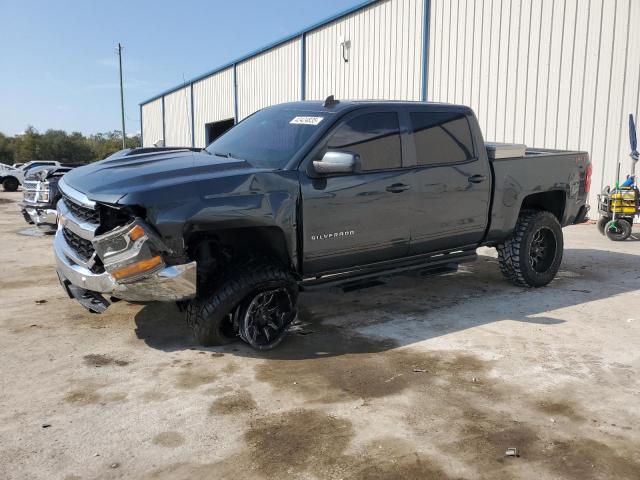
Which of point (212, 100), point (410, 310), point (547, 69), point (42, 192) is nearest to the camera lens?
point (410, 310)

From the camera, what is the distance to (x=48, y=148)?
6925cm

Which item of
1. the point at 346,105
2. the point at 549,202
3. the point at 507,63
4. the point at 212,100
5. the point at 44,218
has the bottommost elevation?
the point at 44,218

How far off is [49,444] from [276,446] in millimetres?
1200

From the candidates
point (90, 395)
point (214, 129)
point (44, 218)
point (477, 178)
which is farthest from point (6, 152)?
point (90, 395)

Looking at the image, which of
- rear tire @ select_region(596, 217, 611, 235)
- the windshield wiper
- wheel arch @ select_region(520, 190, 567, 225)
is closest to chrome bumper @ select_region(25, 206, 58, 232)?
the windshield wiper

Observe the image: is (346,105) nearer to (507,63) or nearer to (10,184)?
(507,63)

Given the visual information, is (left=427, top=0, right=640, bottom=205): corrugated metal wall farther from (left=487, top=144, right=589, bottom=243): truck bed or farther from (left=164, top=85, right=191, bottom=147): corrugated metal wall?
(left=164, top=85, right=191, bottom=147): corrugated metal wall

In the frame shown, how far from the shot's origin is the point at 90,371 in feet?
12.7

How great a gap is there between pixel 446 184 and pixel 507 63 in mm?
8956

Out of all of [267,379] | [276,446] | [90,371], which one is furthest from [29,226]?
[276,446]

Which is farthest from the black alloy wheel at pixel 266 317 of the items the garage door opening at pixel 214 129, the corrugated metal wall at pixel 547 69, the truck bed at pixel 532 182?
the garage door opening at pixel 214 129

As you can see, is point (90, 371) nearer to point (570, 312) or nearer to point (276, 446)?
point (276, 446)

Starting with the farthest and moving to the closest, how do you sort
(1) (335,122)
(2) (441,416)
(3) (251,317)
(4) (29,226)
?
(4) (29,226), (1) (335,122), (3) (251,317), (2) (441,416)

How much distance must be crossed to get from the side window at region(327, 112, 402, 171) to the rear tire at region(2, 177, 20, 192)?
91.7ft
